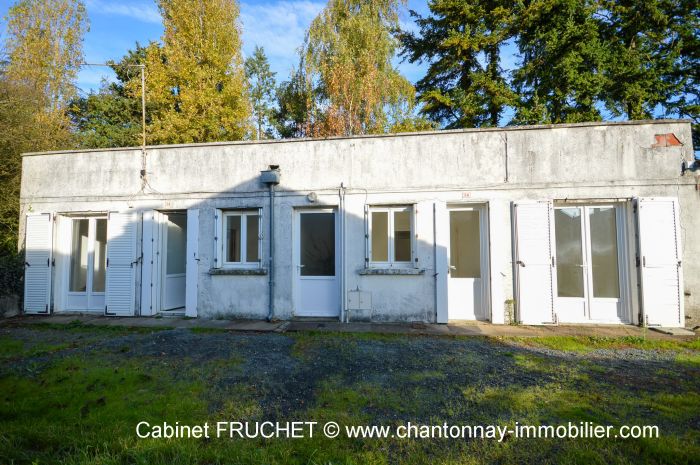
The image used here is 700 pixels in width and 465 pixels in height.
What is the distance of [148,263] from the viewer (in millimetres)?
7617

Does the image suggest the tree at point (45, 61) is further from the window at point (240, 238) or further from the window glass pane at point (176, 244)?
the window at point (240, 238)

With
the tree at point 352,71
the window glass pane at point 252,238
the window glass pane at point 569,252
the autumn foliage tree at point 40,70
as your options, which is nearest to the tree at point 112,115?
the autumn foliage tree at point 40,70

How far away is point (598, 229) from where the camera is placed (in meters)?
6.71

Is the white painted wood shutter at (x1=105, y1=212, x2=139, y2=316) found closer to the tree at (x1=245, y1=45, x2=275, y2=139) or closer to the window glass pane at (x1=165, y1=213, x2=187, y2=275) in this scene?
the window glass pane at (x1=165, y1=213, x2=187, y2=275)

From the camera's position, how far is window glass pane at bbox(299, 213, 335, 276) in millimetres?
7328

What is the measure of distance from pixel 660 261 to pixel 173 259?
9.93 m

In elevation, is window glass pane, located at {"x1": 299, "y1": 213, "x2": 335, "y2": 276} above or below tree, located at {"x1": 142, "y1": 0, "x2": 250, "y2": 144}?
below

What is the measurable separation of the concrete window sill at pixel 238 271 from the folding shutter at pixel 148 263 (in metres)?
1.44

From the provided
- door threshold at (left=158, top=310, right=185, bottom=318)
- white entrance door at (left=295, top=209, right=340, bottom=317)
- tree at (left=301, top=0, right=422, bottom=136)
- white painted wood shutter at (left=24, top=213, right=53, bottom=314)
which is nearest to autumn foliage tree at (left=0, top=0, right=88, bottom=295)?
white painted wood shutter at (left=24, top=213, right=53, bottom=314)

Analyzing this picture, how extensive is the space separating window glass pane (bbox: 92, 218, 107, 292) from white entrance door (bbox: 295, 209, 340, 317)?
4725 mm

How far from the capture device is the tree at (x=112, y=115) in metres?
19.2

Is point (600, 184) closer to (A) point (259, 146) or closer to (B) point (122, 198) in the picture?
(A) point (259, 146)

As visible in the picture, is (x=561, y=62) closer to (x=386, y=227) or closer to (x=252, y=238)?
(x=386, y=227)

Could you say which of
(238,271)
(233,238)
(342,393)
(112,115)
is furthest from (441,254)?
(112,115)
